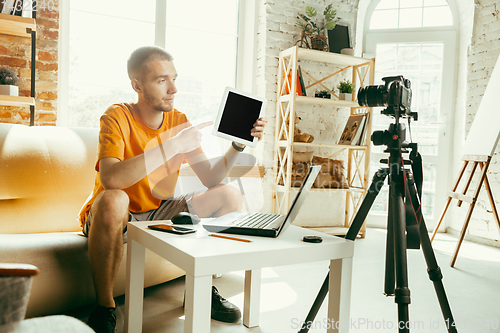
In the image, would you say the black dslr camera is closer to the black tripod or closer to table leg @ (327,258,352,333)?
the black tripod

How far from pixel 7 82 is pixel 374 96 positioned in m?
2.02

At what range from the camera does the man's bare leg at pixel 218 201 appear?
1500mm

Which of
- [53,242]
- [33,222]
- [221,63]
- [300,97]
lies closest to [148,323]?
[53,242]

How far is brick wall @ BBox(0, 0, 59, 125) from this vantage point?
2.38m

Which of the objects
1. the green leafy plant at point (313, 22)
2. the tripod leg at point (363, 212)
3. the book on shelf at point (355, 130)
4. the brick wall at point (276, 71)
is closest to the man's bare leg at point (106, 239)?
the tripod leg at point (363, 212)

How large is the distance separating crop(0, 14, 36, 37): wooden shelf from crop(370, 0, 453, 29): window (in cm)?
296

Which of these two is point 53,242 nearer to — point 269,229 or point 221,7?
point 269,229

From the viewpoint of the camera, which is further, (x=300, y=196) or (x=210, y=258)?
(x=300, y=196)

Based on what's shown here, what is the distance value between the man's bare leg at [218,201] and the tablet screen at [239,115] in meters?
0.30

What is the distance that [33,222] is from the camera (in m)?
1.64

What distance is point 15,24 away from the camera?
2141mm

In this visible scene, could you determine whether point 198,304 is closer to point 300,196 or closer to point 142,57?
point 300,196

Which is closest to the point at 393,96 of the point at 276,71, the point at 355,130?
the point at 355,130

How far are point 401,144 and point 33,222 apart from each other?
1.52 m
